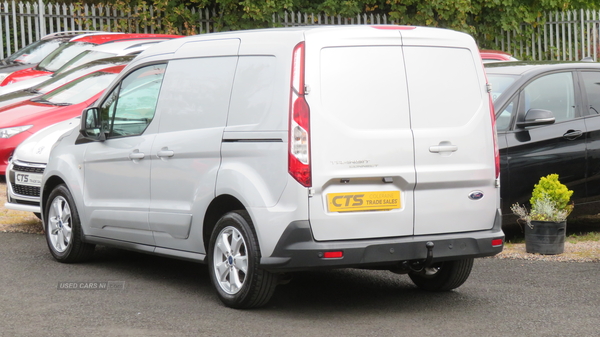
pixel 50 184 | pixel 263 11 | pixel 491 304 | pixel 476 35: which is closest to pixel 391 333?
pixel 491 304

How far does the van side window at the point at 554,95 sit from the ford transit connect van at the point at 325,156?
263cm

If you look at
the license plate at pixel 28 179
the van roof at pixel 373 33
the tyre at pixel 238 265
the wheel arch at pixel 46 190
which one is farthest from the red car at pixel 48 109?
the tyre at pixel 238 265

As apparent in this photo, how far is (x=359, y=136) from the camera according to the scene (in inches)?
216

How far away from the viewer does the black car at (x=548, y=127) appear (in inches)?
322

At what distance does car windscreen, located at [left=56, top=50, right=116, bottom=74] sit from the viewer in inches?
571

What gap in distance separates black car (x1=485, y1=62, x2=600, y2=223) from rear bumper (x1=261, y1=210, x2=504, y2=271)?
255 cm

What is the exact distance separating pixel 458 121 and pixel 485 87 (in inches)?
14.0

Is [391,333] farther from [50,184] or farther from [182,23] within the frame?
[182,23]

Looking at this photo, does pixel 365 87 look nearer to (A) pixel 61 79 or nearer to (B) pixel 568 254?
(B) pixel 568 254

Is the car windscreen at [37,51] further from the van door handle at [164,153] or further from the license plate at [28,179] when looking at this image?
the van door handle at [164,153]

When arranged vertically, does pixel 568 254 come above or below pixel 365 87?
below

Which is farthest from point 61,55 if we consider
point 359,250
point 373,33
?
point 359,250

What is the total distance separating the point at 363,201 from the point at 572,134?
3.76 meters

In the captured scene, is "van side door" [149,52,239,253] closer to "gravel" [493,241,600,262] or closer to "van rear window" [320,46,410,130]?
"van rear window" [320,46,410,130]
